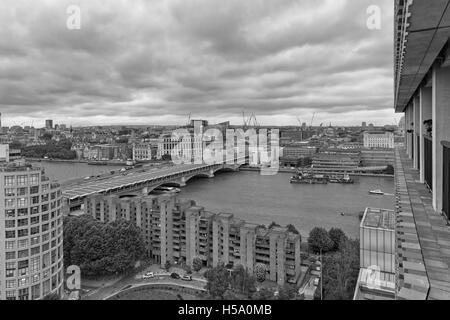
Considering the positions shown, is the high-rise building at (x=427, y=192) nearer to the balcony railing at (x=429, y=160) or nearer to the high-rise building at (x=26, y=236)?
the balcony railing at (x=429, y=160)

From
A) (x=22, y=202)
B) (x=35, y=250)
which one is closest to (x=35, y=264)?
(x=35, y=250)

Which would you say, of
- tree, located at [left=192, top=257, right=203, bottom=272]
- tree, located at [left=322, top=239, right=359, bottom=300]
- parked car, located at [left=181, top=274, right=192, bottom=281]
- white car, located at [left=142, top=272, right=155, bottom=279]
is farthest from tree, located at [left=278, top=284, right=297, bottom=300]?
white car, located at [left=142, top=272, right=155, bottom=279]

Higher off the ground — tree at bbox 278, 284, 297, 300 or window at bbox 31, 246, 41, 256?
window at bbox 31, 246, 41, 256

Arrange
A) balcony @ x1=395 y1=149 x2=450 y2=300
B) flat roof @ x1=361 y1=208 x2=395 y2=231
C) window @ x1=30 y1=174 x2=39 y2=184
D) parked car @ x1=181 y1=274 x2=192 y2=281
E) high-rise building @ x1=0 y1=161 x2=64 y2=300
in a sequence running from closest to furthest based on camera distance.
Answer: balcony @ x1=395 y1=149 x2=450 y2=300 → flat roof @ x1=361 y1=208 x2=395 y2=231 → high-rise building @ x1=0 y1=161 x2=64 y2=300 → window @ x1=30 y1=174 x2=39 y2=184 → parked car @ x1=181 y1=274 x2=192 y2=281

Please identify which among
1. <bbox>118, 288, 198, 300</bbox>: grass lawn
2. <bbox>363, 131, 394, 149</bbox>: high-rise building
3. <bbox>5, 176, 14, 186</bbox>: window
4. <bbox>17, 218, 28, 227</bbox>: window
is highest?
<bbox>363, 131, 394, 149</bbox>: high-rise building

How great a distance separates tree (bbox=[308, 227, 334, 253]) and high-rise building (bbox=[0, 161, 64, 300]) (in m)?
3.54

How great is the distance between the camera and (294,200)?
9055 millimetres

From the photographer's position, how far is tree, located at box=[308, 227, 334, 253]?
4.86 metres

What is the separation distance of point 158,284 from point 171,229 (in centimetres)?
107

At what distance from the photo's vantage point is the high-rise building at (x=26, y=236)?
11.3 feet

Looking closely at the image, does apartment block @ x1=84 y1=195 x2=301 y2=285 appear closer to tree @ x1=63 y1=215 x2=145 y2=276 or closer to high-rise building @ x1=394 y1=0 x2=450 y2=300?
tree @ x1=63 y1=215 x2=145 y2=276

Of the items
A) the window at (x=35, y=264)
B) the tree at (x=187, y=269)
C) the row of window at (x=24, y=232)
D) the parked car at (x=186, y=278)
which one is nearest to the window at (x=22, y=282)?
the window at (x=35, y=264)

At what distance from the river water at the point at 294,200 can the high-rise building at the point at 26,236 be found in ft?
13.1
